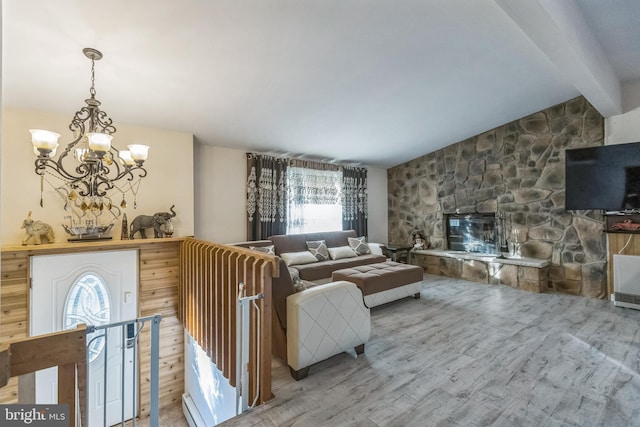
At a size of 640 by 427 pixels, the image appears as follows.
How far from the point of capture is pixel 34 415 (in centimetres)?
131

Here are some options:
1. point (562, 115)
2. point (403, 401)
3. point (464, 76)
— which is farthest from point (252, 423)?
point (562, 115)

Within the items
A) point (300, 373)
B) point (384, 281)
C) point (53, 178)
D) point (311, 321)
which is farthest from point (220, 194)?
point (300, 373)

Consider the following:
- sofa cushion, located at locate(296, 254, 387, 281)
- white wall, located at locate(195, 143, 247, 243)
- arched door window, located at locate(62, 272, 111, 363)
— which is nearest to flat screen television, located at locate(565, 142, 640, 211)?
sofa cushion, located at locate(296, 254, 387, 281)

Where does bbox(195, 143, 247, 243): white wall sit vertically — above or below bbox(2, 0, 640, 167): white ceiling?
below

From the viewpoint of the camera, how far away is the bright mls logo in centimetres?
128

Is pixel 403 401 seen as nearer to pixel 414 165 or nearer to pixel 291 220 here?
pixel 291 220

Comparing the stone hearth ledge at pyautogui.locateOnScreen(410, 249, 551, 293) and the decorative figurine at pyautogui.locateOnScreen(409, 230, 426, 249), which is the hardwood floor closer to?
the stone hearth ledge at pyautogui.locateOnScreen(410, 249, 551, 293)

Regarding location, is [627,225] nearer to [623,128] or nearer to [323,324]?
[623,128]

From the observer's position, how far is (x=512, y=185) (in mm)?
5086

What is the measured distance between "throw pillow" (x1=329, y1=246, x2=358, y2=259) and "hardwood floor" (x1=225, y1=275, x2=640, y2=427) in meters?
1.70

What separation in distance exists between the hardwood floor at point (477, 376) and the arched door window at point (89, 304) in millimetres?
2159

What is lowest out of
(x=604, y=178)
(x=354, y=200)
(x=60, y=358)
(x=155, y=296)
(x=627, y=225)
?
(x=155, y=296)

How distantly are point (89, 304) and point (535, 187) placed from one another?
20.8 ft

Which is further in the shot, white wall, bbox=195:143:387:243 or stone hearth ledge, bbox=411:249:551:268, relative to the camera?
stone hearth ledge, bbox=411:249:551:268
